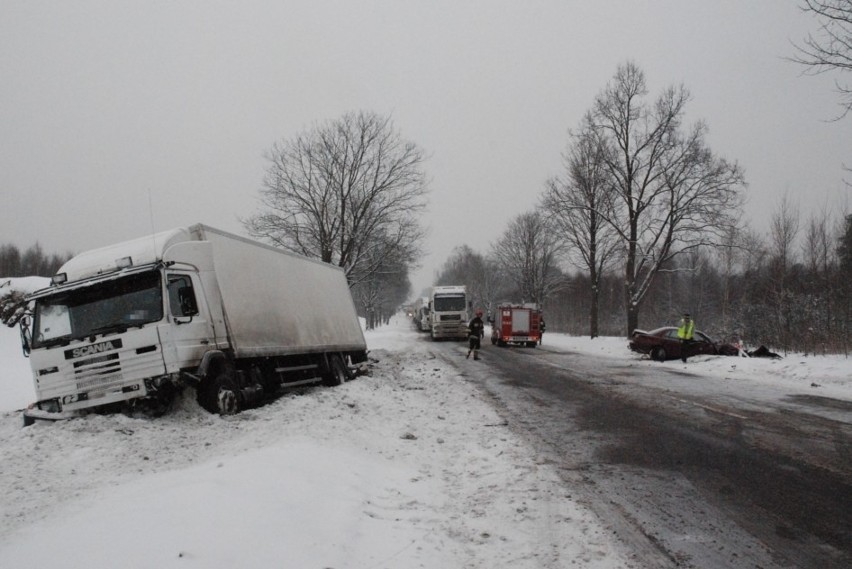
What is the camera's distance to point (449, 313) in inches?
1458

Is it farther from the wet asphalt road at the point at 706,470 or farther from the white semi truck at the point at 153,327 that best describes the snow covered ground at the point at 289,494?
the white semi truck at the point at 153,327

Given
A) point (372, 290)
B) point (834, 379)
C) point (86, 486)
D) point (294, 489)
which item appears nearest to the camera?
point (294, 489)

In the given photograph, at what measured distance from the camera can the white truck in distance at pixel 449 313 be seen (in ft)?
121

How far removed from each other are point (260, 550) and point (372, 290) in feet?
183

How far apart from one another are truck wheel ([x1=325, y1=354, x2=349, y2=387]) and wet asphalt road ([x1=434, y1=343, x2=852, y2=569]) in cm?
423

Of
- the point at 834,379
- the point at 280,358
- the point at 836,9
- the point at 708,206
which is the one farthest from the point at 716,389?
the point at 708,206

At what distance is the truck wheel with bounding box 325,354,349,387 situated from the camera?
12.9 meters

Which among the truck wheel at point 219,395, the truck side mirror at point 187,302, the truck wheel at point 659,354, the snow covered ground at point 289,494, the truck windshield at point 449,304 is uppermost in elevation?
the truck side mirror at point 187,302

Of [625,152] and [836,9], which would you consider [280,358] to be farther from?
[625,152]

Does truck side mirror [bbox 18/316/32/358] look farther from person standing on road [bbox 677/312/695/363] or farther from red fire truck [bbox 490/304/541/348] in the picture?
red fire truck [bbox 490/304/541/348]

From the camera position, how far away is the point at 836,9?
1128cm

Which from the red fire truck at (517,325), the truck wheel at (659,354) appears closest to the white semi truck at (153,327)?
the truck wheel at (659,354)

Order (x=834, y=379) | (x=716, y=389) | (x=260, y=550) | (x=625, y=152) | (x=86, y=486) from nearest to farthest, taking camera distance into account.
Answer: (x=260, y=550) → (x=86, y=486) → (x=716, y=389) → (x=834, y=379) → (x=625, y=152)

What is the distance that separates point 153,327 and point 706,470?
24.6 feet
